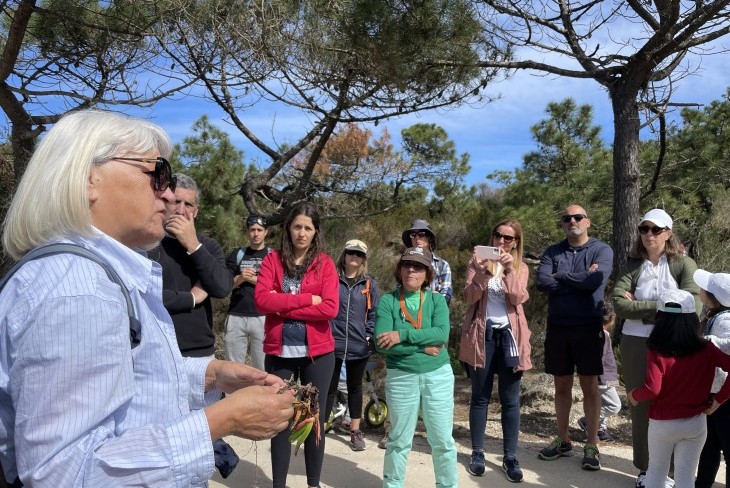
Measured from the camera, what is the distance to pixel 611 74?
569 cm

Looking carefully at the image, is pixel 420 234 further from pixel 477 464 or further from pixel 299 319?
pixel 477 464

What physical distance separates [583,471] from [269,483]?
2172 millimetres

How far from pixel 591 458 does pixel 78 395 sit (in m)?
4.06

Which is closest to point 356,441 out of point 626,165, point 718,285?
point 718,285

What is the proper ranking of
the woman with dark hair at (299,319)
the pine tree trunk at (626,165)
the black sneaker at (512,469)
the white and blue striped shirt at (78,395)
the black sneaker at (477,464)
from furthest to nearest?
the pine tree trunk at (626,165), the black sneaker at (477,464), the black sneaker at (512,469), the woman with dark hair at (299,319), the white and blue striped shirt at (78,395)

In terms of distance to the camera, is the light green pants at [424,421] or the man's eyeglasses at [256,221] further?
the man's eyeglasses at [256,221]

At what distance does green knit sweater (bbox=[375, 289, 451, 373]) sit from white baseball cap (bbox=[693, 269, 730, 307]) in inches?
60.1

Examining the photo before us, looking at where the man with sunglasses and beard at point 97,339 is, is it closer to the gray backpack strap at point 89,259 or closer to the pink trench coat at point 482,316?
the gray backpack strap at point 89,259

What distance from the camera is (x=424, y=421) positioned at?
3709 millimetres

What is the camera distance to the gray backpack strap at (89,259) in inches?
47.6

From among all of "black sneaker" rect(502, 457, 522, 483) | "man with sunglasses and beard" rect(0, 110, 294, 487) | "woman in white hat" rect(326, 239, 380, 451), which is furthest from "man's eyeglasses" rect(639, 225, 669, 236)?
"man with sunglasses and beard" rect(0, 110, 294, 487)

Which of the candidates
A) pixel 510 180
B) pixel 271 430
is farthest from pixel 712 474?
pixel 510 180

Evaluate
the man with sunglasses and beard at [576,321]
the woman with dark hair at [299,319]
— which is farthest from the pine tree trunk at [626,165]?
the woman with dark hair at [299,319]

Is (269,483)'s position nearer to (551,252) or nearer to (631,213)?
(551,252)
